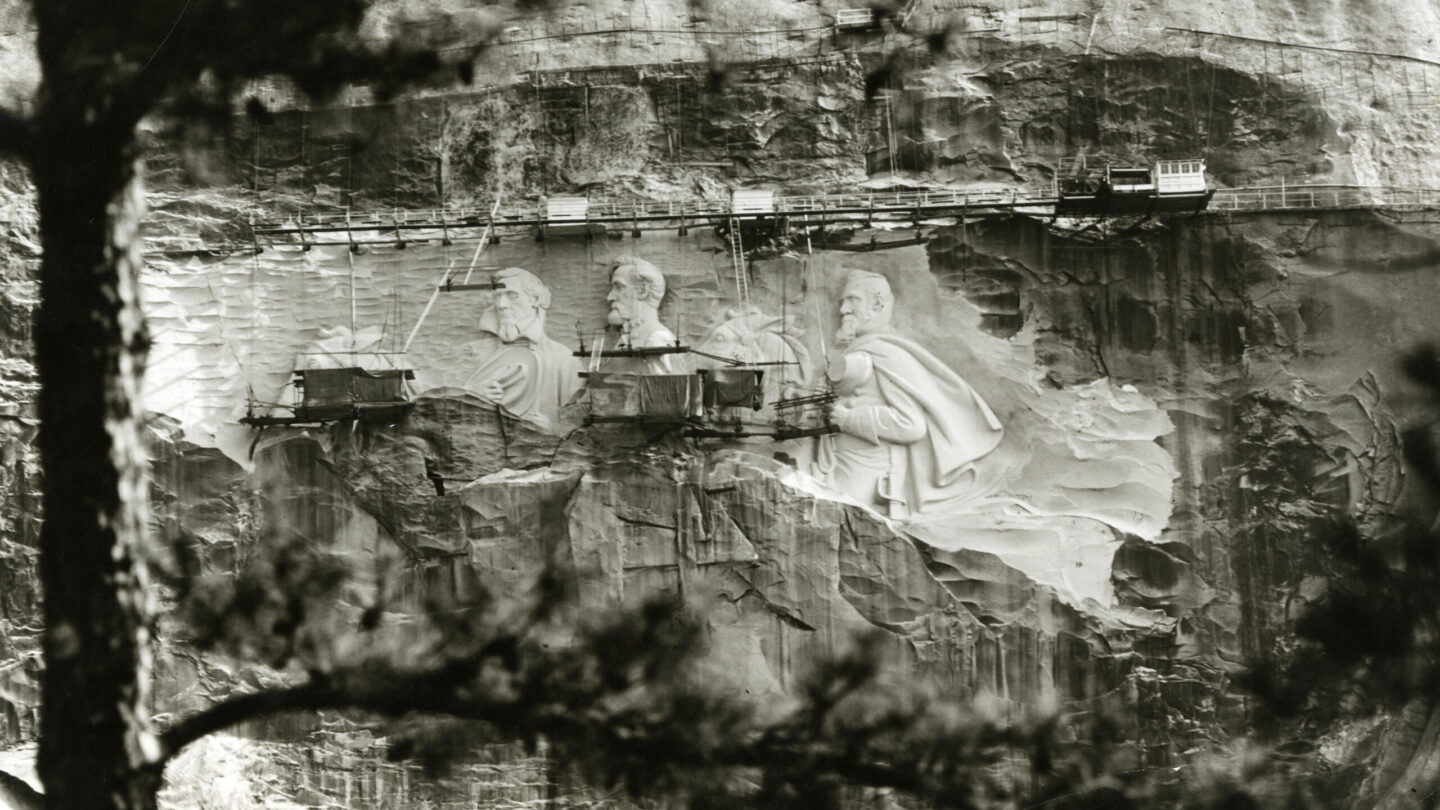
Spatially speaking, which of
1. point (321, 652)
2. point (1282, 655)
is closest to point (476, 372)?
point (321, 652)

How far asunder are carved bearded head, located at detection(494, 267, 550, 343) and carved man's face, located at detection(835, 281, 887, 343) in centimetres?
311

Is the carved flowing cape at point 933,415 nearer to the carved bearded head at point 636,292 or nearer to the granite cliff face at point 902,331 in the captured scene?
the granite cliff face at point 902,331

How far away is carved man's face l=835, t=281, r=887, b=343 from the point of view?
15.9 meters

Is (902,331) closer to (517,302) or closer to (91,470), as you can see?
(517,302)

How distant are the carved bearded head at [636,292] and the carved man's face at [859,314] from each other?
6.28 ft

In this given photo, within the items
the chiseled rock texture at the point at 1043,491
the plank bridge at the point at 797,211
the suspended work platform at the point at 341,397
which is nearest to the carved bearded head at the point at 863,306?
the chiseled rock texture at the point at 1043,491

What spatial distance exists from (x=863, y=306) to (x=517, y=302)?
3.59m

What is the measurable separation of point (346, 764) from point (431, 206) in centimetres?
582

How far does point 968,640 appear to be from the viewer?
15258mm

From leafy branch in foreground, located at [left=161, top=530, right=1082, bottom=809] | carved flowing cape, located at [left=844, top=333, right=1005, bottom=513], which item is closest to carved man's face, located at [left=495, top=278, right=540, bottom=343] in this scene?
leafy branch in foreground, located at [left=161, top=530, right=1082, bottom=809]

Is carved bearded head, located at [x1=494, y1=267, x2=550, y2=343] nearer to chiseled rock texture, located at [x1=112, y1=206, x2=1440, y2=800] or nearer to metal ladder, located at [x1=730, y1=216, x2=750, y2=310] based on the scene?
chiseled rock texture, located at [x1=112, y1=206, x2=1440, y2=800]

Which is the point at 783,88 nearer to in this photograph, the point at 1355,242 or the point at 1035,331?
the point at 1035,331

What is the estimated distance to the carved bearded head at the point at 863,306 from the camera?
52.1ft

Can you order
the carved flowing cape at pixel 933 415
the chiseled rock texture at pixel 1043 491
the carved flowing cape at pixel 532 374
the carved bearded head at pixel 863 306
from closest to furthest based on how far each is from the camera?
the chiseled rock texture at pixel 1043 491, the carved flowing cape at pixel 933 415, the carved bearded head at pixel 863 306, the carved flowing cape at pixel 532 374
